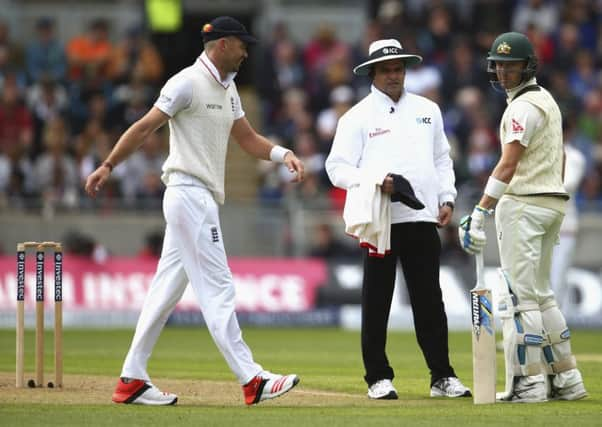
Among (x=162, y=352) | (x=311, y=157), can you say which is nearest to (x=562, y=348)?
(x=162, y=352)

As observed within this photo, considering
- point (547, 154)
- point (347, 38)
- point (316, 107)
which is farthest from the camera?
point (347, 38)

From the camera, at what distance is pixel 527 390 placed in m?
9.93

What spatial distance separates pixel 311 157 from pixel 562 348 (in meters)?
13.1

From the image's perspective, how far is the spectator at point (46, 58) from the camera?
2533 centimetres

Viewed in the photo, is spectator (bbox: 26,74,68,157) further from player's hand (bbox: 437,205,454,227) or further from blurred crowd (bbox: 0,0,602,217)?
player's hand (bbox: 437,205,454,227)

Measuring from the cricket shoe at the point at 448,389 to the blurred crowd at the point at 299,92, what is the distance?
1087 centimetres

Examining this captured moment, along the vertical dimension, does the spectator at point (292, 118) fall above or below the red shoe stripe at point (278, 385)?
above

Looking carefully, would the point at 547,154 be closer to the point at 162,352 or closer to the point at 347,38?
the point at 162,352

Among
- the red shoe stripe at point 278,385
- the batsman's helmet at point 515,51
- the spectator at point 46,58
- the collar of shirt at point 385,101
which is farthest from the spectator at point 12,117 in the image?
the red shoe stripe at point 278,385

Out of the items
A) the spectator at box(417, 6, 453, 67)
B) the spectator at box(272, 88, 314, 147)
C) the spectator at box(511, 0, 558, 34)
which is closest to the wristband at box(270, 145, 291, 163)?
the spectator at box(272, 88, 314, 147)

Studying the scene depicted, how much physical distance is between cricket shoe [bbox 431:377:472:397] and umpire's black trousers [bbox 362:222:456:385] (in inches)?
1.5

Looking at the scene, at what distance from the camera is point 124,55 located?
25.6m

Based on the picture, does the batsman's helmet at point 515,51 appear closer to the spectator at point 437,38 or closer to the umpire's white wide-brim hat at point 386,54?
the umpire's white wide-brim hat at point 386,54

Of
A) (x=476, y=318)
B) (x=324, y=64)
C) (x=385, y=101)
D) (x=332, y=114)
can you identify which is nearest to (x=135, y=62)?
(x=324, y=64)
